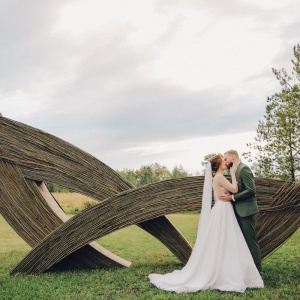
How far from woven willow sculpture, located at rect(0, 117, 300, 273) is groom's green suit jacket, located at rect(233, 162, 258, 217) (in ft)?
2.54

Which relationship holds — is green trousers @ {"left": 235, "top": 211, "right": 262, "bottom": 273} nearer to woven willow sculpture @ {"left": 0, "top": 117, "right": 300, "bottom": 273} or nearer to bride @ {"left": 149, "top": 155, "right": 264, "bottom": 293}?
bride @ {"left": 149, "top": 155, "right": 264, "bottom": 293}

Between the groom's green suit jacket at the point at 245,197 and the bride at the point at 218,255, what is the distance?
→ 0.35 feet

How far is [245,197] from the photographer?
632cm

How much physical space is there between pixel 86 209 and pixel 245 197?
8.37ft

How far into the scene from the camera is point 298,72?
745 inches

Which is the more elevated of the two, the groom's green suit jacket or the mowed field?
the groom's green suit jacket

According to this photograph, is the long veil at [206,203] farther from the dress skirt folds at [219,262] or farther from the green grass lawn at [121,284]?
the green grass lawn at [121,284]

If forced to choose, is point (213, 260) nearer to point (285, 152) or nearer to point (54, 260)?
point (54, 260)

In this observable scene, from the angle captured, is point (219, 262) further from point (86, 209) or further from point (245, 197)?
point (86, 209)

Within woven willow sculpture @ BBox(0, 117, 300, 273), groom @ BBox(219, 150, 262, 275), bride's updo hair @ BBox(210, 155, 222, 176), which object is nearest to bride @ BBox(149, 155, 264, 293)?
bride's updo hair @ BBox(210, 155, 222, 176)

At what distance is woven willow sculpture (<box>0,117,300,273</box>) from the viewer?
708 centimetres

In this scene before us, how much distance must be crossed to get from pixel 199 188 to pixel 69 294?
8.15 ft

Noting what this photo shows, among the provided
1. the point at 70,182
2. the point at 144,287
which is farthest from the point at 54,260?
the point at 144,287

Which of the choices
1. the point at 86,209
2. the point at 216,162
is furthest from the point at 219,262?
the point at 86,209
